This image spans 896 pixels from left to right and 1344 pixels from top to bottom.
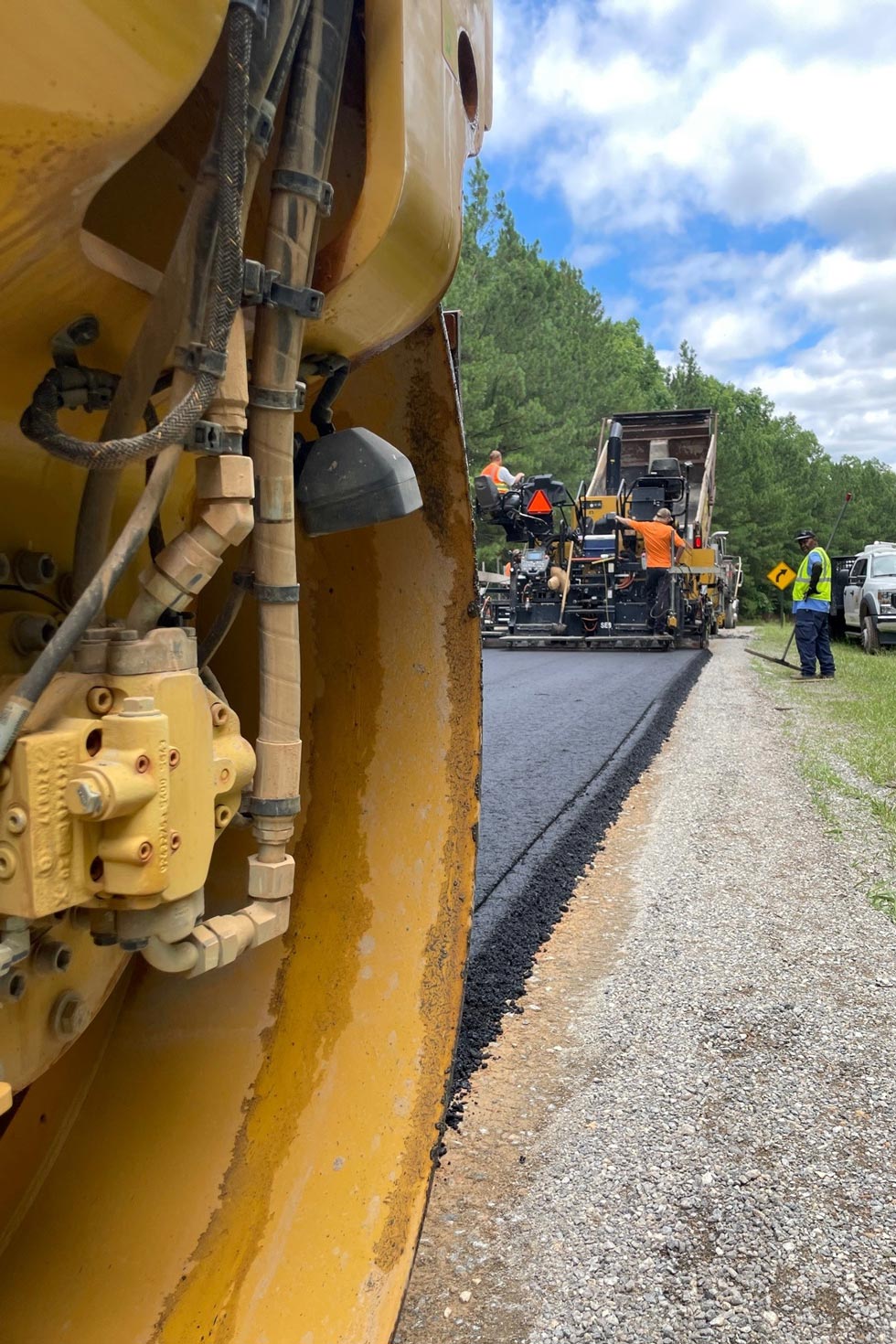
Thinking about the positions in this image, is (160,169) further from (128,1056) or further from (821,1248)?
(821,1248)

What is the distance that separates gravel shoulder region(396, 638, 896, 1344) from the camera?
6.28 ft

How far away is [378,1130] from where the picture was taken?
154 cm

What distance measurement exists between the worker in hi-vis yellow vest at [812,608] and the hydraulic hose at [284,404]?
10.8m

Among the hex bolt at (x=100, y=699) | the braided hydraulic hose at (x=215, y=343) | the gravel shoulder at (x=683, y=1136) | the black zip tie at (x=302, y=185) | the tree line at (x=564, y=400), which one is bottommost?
the gravel shoulder at (x=683, y=1136)

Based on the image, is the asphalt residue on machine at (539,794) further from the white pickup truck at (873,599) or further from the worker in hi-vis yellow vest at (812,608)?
the white pickup truck at (873,599)

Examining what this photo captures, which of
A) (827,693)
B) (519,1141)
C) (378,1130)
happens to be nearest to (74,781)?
(378,1130)

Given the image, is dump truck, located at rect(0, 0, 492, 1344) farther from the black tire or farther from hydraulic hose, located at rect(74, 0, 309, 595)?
the black tire

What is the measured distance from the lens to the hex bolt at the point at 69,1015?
1370 mm

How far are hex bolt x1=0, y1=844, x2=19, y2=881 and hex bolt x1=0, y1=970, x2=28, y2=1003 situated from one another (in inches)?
10.2

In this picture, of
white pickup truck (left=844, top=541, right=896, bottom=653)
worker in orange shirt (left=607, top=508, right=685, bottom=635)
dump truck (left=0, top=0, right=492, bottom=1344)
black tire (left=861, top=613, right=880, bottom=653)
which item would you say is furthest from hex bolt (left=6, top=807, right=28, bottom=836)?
black tire (left=861, top=613, right=880, bottom=653)

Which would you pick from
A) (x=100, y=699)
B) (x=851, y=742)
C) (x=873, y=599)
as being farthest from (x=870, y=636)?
(x=100, y=699)

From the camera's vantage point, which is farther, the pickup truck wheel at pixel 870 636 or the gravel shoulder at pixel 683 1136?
the pickup truck wheel at pixel 870 636

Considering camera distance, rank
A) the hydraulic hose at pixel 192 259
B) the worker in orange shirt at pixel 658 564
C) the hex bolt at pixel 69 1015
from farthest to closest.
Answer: the worker in orange shirt at pixel 658 564
the hex bolt at pixel 69 1015
the hydraulic hose at pixel 192 259

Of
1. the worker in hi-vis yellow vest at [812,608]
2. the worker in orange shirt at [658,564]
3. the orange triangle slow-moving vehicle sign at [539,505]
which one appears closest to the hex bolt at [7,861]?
the worker in hi-vis yellow vest at [812,608]
